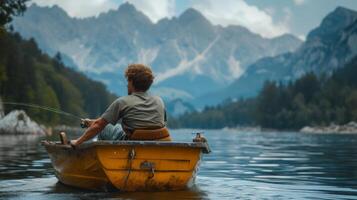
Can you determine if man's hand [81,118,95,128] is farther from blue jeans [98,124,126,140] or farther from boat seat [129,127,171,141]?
boat seat [129,127,171,141]

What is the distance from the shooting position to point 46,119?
119 m

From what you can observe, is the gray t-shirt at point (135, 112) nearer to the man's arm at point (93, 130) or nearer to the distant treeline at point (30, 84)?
the man's arm at point (93, 130)

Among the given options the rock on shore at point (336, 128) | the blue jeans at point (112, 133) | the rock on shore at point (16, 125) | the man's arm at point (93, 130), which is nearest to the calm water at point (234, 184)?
the man's arm at point (93, 130)

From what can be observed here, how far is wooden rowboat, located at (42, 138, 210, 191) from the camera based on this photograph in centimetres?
1205

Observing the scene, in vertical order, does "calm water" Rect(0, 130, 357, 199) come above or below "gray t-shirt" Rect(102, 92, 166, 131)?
below

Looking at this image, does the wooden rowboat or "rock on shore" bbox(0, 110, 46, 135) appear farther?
"rock on shore" bbox(0, 110, 46, 135)

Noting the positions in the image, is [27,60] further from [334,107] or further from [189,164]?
[189,164]

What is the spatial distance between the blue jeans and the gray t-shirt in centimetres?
22

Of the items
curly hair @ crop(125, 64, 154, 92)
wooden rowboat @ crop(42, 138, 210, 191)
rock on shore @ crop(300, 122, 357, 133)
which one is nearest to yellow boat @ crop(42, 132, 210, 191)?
wooden rowboat @ crop(42, 138, 210, 191)

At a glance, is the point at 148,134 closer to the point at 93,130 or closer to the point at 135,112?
the point at 135,112

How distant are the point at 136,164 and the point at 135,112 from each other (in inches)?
43.3

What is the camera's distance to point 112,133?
13289 mm

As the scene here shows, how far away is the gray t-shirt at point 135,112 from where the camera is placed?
500 inches

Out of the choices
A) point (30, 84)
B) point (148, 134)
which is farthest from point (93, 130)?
point (30, 84)
